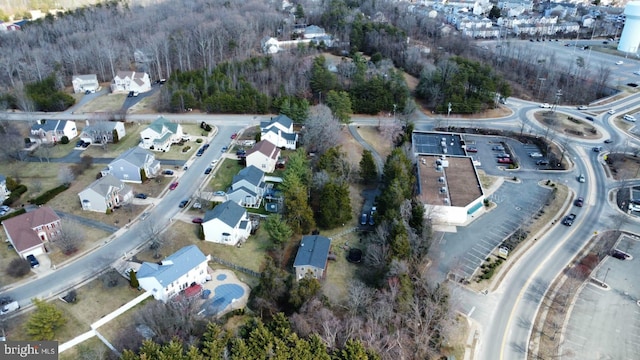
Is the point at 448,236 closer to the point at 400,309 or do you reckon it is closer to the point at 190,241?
the point at 400,309

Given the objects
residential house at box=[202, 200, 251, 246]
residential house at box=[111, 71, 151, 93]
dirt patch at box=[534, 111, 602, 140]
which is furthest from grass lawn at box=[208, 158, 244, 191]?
dirt patch at box=[534, 111, 602, 140]

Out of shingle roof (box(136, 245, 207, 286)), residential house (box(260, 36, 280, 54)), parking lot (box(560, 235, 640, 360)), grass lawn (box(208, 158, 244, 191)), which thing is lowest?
parking lot (box(560, 235, 640, 360))

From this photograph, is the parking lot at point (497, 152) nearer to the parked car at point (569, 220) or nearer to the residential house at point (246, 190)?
the parked car at point (569, 220)

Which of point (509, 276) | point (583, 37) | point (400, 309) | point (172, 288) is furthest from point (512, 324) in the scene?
point (583, 37)

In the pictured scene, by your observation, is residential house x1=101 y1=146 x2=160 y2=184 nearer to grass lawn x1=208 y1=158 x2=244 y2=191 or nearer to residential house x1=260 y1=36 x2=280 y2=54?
grass lawn x1=208 y1=158 x2=244 y2=191

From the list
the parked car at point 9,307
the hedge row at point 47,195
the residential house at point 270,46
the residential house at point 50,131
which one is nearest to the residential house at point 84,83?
the residential house at point 50,131

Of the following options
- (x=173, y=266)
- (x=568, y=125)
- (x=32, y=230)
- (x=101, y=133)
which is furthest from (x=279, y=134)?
(x=568, y=125)

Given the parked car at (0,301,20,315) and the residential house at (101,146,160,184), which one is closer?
the parked car at (0,301,20,315)
